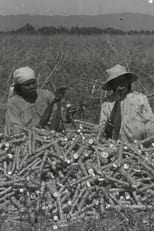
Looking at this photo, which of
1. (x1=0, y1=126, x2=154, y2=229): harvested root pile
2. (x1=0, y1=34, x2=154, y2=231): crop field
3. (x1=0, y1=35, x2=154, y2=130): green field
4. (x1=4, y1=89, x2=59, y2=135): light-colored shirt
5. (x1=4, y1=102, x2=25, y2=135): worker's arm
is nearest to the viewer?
(x1=0, y1=126, x2=154, y2=229): harvested root pile

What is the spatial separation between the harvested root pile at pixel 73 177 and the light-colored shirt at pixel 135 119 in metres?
0.77

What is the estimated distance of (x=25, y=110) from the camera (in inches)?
216

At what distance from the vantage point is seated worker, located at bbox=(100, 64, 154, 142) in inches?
199

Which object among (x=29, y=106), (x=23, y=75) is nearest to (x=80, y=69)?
(x=29, y=106)

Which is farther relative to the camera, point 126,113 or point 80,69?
point 80,69

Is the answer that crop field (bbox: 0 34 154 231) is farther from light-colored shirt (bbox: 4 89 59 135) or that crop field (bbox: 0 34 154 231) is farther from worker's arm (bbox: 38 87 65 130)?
light-colored shirt (bbox: 4 89 59 135)

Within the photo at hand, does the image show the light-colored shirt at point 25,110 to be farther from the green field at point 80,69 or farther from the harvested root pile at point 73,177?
the green field at point 80,69

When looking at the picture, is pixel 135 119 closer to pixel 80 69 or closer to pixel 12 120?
pixel 12 120

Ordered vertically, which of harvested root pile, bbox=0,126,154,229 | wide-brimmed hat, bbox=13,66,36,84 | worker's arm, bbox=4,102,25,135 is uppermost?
wide-brimmed hat, bbox=13,66,36,84

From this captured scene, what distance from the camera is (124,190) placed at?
3816 mm

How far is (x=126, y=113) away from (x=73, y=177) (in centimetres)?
139

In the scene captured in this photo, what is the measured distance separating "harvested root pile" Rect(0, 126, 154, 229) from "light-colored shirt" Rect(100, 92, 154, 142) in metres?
0.77

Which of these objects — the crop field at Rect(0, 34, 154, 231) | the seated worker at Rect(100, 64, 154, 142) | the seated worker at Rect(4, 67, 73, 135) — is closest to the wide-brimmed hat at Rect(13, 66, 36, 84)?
the seated worker at Rect(4, 67, 73, 135)

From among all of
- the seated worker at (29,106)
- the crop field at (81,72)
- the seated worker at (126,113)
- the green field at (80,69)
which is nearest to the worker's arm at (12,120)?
the seated worker at (29,106)
